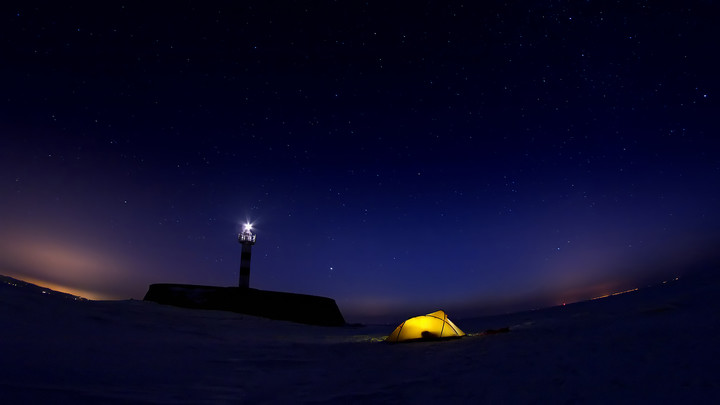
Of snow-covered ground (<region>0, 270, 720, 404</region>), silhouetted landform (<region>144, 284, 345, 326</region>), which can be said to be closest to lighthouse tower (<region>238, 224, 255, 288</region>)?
silhouetted landform (<region>144, 284, 345, 326</region>)

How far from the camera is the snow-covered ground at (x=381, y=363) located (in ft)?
15.7

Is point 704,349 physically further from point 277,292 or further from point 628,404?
point 277,292

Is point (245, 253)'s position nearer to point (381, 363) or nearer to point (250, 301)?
point (250, 301)

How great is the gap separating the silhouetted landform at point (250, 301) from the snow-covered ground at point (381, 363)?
502 inches

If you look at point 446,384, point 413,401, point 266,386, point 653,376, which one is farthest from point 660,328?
point 266,386

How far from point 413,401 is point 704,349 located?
14.1ft

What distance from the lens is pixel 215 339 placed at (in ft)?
36.2

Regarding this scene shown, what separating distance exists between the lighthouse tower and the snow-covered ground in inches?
759

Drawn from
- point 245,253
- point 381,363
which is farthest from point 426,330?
point 245,253

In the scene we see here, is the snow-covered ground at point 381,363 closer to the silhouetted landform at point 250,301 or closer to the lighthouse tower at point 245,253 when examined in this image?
the silhouetted landform at point 250,301

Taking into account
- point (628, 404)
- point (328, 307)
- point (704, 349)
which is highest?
point (328, 307)

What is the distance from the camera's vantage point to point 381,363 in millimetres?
7867

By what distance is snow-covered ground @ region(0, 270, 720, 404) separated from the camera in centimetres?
479

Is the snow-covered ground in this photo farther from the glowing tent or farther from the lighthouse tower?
the lighthouse tower
